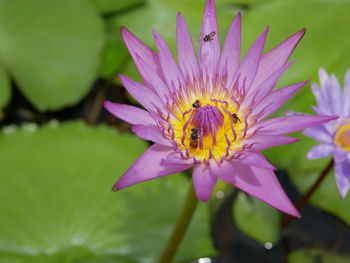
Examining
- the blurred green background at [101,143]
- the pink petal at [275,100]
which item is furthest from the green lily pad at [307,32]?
the pink petal at [275,100]

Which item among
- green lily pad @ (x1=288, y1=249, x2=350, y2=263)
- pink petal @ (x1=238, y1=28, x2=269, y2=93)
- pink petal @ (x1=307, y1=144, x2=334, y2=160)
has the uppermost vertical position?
pink petal @ (x1=238, y1=28, x2=269, y2=93)

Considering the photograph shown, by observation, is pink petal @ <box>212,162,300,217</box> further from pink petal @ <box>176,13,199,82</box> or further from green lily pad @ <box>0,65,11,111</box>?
green lily pad @ <box>0,65,11,111</box>

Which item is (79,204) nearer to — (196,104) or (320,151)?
(196,104)

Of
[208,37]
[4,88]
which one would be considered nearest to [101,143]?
[4,88]

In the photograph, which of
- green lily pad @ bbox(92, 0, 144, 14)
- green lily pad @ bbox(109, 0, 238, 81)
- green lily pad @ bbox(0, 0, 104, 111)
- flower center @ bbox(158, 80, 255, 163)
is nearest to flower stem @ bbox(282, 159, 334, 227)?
flower center @ bbox(158, 80, 255, 163)

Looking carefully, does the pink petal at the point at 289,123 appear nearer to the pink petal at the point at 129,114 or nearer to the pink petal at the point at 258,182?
the pink petal at the point at 258,182

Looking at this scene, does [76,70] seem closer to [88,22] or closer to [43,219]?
[88,22]

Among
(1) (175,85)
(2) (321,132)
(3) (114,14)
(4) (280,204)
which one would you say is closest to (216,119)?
(1) (175,85)
